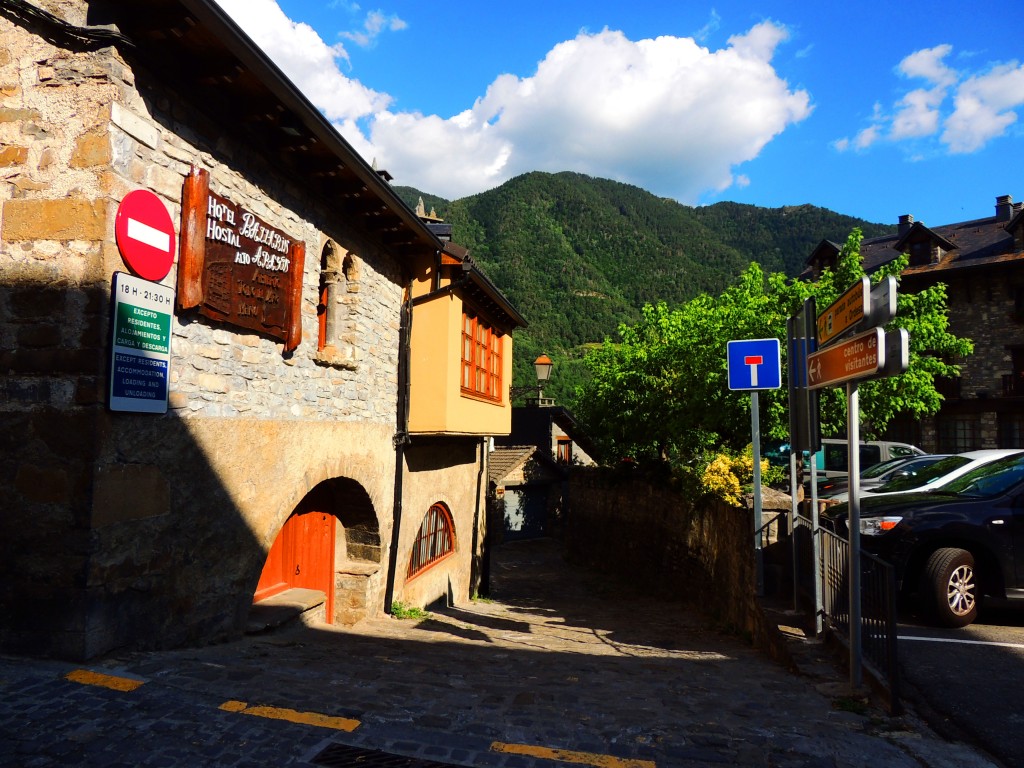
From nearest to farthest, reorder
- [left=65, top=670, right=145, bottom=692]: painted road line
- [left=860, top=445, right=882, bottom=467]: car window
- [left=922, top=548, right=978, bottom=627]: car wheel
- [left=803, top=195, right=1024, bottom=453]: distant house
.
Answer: [left=65, top=670, right=145, bottom=692]: painted road line, [left=922, top=548, right=978, bottom=627]: car wheel, [left=860, top=445, right=882, bottom=467]: car window, [left=803, top=195, right=1024, bottom=453]: distant house

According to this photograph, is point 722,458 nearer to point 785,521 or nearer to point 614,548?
point 785,521

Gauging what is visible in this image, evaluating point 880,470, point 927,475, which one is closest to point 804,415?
point 927,475

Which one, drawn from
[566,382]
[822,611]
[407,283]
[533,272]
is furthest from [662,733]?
[533,272]

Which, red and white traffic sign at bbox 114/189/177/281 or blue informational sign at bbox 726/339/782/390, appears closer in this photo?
red and white traffic sign at bbox 114/189/177/281

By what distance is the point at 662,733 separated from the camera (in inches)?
Result: 153

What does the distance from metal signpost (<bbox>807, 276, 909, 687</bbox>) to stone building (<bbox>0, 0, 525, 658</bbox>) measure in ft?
15.2

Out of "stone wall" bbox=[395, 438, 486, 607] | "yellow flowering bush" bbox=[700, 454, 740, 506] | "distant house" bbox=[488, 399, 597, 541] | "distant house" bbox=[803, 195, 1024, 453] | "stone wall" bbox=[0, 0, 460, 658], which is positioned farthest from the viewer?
"distant house" bbox=[488, 399, 597, 541]

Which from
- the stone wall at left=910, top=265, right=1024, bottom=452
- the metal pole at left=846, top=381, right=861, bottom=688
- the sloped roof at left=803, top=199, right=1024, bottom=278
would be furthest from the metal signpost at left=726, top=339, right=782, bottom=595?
the stone wall at left=910, top=265, right=1024, bottom=452

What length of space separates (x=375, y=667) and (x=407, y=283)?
6155 millimetres

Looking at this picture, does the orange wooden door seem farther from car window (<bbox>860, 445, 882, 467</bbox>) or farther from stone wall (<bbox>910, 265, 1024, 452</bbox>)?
stone wall (<bbox>910, 265, 1024, 452</bbox>)

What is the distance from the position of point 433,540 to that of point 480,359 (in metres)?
3.32

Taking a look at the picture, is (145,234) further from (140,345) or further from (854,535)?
(854,535)

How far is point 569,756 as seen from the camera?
3508 mm

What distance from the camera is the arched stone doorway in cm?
846
